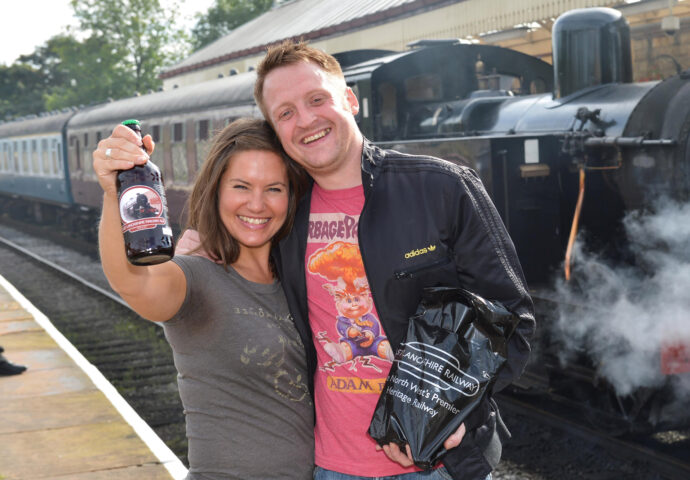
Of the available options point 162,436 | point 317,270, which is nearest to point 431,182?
Answer: point 317,270

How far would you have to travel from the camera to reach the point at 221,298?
6.78 feet

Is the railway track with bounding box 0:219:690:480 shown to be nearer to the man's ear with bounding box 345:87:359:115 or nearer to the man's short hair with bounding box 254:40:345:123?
the man's ear with bounding box 345:87:359:115

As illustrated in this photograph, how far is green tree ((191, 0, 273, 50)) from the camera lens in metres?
56.4

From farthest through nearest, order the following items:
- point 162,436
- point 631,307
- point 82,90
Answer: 1. point 82,90
2. point 162,436
3. point 631,307

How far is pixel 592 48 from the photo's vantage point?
20.4ft

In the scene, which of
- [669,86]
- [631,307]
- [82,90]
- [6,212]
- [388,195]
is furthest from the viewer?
[82,90]

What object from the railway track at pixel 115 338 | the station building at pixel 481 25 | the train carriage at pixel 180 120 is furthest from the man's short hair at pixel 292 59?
the train carriage at pixel 180 120

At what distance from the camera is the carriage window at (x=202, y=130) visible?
39.5ft

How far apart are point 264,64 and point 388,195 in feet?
1.67

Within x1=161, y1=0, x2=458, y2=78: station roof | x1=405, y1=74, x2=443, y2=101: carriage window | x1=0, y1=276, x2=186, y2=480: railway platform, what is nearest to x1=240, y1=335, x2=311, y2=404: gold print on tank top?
x1=0, y1=276, x2=186, y2=480: railway platform

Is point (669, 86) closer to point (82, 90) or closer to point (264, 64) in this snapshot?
point (264, 64)

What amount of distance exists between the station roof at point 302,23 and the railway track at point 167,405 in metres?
8.34

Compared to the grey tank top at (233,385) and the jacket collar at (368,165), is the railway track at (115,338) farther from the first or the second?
the jacket collar at (368,165)

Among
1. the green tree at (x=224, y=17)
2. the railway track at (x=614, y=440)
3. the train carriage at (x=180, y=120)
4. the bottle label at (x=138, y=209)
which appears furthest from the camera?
the green tree at (x=224, y=17)
